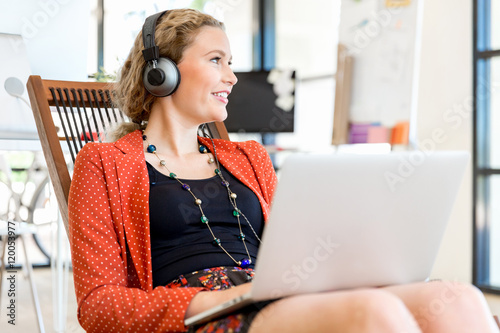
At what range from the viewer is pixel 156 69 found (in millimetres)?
1327

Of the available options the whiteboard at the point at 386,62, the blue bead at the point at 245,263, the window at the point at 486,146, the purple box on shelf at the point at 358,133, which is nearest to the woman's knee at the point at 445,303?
the blue bead at the point at 245,263

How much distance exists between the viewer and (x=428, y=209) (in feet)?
3.25

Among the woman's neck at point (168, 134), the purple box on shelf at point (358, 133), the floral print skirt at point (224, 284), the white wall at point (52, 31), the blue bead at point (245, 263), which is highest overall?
the white wall at point (52, 31)

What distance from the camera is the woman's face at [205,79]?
1357 mm

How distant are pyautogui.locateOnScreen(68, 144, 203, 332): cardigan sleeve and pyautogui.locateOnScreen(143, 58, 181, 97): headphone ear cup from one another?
20 cm

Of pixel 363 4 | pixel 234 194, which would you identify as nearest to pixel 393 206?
pixel 234 194

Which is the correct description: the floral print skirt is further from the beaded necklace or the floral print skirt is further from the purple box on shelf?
the purple box on shelf

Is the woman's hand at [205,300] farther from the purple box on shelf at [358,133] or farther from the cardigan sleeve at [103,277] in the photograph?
the purple box on shelf at [358,133]

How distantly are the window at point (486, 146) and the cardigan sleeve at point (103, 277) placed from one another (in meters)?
2.75

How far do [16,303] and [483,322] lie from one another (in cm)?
275

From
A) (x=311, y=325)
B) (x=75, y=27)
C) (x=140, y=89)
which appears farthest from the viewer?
(x=75, y=27)

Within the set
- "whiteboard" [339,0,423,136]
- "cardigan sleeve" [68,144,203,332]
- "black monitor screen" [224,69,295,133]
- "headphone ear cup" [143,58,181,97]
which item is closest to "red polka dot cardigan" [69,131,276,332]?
"cardigan sleeve" [68,144,203,332]

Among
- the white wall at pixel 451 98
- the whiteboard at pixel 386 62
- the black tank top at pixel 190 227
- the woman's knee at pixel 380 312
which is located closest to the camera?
the woman's knee at pixel 380 312

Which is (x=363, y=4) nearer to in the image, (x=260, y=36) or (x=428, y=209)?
(x=260, y=36)
